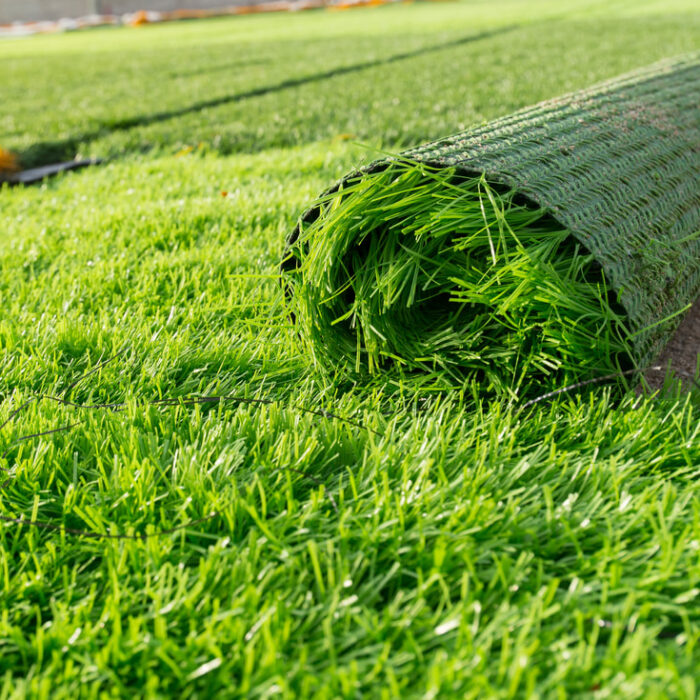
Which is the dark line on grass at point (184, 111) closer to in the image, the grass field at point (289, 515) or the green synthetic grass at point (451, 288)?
the grass field at point (289, 515)

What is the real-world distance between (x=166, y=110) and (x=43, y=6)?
36.9 m

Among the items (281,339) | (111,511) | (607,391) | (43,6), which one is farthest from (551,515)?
(43,6)

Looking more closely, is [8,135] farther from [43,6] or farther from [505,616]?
[43,6]

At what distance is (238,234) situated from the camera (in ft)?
9.26

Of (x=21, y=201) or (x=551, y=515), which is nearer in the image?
(x=551, y=515)

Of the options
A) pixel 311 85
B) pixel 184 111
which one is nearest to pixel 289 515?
pixel 184 111

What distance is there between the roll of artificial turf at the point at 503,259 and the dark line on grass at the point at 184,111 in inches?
156

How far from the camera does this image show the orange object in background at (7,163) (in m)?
4.58

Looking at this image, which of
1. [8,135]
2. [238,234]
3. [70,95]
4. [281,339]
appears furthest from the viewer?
[70,95]

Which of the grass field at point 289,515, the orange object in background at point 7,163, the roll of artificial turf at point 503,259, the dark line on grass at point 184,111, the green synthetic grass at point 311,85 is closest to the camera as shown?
the grass field at point 289,515

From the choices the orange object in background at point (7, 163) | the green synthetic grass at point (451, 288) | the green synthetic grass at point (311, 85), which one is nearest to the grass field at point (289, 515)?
the green synthetic grass at point (451, 288)

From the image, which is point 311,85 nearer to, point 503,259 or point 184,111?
point 184,111

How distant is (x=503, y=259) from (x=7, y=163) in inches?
160

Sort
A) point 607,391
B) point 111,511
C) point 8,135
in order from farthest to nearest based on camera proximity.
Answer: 1. point 8,135
2. point 607,391
3. point 111,511
